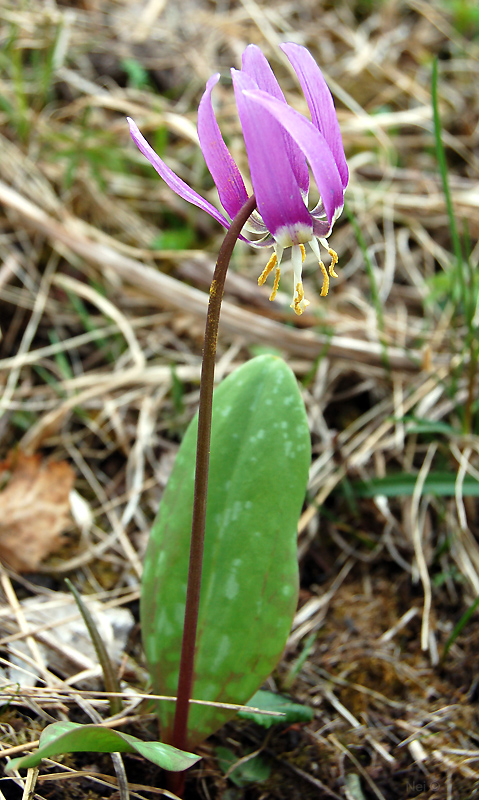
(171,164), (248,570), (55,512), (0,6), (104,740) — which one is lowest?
(55,512)

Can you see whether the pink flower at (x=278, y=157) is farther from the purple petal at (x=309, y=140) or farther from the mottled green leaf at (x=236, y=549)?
the mottled green leaf at (x=236, y=549)

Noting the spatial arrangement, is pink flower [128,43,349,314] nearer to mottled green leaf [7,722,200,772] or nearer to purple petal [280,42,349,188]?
purple petal [280,42,349,188]

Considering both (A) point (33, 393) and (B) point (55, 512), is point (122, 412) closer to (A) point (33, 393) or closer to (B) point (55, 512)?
(A) point (33, 393)

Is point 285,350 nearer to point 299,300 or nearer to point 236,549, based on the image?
point 236,549

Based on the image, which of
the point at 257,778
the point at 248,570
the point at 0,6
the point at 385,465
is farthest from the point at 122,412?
the point at 0,6

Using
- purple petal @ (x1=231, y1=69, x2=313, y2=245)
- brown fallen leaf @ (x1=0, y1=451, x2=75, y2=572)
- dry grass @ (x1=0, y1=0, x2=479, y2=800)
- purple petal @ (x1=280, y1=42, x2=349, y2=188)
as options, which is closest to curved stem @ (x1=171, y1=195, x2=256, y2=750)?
purple petal @ (x1=231, y1=69, x2=313, y2=245)

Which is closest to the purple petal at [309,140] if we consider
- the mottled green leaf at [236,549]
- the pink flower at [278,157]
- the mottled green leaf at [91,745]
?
the pink flower at [278,157]
